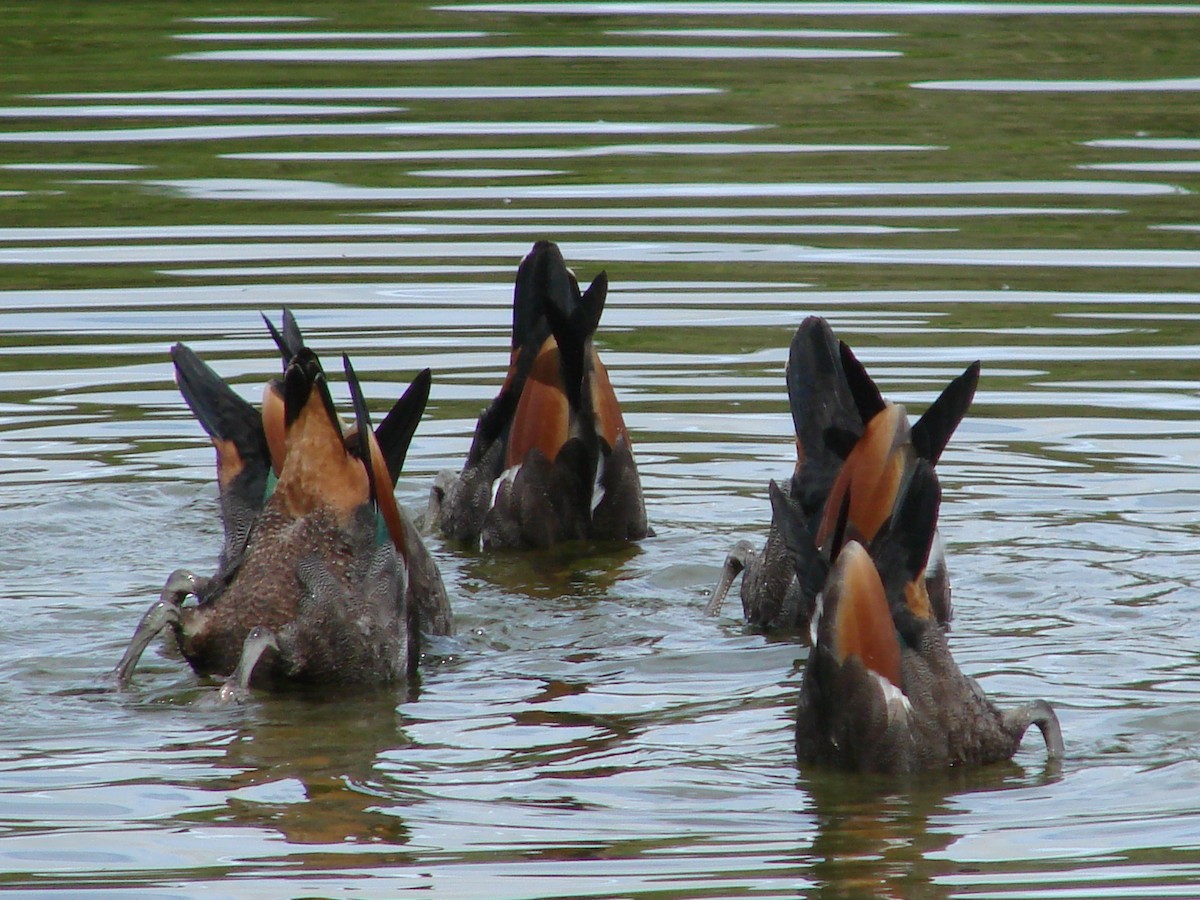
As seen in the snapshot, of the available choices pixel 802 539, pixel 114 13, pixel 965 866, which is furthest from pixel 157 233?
pixel 965 866

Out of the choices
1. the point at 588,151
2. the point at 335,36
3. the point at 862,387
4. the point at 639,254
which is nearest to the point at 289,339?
the point at 862,387

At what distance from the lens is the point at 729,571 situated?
7129 mm

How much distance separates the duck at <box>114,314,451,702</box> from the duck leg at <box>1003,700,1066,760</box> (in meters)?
1.81

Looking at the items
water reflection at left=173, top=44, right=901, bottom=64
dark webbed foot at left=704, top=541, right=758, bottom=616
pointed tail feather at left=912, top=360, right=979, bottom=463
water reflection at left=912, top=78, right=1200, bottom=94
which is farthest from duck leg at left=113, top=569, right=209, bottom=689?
water reflection at left=173, top=44, right=901, bottom=64

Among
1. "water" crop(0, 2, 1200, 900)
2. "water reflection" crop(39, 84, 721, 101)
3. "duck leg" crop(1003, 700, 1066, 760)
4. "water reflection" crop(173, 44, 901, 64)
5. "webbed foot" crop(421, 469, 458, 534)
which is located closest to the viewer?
"water" crop(0, 2, 1200, 900)

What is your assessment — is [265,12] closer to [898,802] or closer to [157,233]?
[157,233]

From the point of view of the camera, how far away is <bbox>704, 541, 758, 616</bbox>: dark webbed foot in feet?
23.2

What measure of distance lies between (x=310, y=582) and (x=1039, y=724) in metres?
2.10

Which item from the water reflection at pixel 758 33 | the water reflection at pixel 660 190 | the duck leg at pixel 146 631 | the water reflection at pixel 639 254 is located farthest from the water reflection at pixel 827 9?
the duck leg at pixel 146 631

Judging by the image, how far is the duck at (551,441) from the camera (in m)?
7.71

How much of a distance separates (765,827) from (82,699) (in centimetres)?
211

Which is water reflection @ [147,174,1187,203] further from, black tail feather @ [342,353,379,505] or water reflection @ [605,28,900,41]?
black tail feather @ [342,353,379,505]

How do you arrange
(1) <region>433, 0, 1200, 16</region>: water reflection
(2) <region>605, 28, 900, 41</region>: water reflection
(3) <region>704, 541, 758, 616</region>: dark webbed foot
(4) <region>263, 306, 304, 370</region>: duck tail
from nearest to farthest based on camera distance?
(4) <region>263, 306, 304, 370</region>: duck tail < (3) <region>704, 541, 758, 616</region>: dark webbed foot < (2) <region>605, 28, 900, 41</region>: water reflection < (1) <region>433, 0, 1200, 16</region>: water reflection

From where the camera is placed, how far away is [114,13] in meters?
17.0
